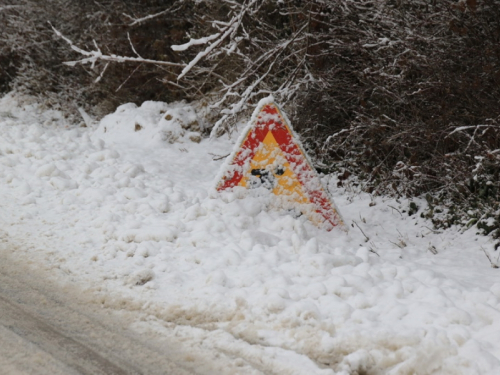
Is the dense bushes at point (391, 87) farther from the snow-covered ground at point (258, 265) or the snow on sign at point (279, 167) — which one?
the snow on sign at point (279, 167)

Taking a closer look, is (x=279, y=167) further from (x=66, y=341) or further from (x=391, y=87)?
(x=66, y=341)

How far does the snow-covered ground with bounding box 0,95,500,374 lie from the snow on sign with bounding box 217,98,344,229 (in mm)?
184

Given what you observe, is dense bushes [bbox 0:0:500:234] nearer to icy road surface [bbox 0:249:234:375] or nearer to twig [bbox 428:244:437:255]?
twig [bbox 428:244:437:255]

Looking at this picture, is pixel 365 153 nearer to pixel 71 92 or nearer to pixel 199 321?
pixel 199 321

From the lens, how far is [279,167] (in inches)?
217

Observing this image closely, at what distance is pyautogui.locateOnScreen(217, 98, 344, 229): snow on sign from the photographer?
5.43 m

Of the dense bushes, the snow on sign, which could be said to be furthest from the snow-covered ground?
the dense bushes

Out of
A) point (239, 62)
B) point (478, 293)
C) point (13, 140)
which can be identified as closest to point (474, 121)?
point (478, 293)

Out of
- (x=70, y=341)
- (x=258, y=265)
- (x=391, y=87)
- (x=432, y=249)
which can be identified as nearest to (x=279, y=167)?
(x=258, y=265)

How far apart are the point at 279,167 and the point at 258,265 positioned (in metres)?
1.37

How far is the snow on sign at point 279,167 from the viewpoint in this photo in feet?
17.8

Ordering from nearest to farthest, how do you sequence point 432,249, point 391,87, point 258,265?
point 258,265 → point 432,249 → point 391,87

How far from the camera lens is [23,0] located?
13680mm

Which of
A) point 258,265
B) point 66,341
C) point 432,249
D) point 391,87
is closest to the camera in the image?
point 66,341
